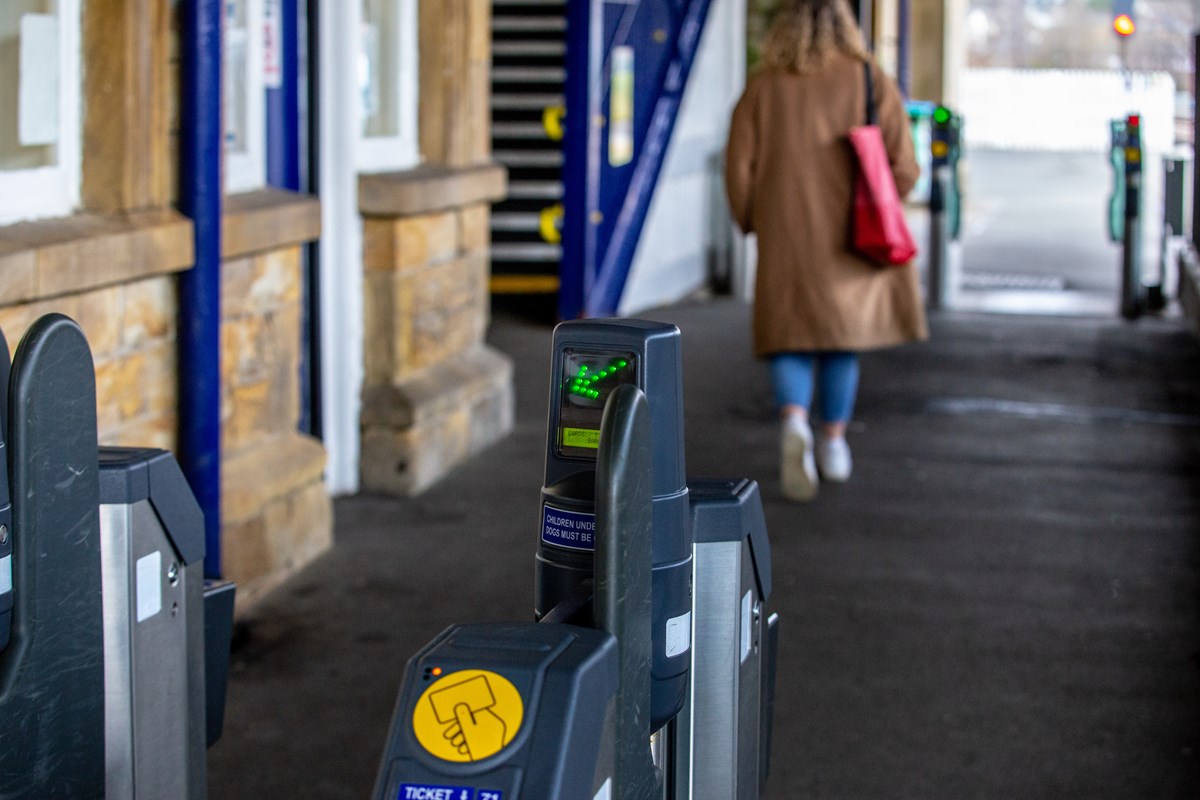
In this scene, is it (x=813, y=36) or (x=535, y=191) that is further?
(x=535, y=191)

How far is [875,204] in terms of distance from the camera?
5.69 m

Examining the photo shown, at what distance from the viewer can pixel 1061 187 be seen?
71.9 feet

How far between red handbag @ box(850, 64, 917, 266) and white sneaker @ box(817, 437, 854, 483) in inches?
30.2

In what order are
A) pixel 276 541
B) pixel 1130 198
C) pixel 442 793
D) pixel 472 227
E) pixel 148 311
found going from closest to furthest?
pixel 442 793, pixel 148 311, pixel 276 541, pixel 472 227, pixel 1130 198

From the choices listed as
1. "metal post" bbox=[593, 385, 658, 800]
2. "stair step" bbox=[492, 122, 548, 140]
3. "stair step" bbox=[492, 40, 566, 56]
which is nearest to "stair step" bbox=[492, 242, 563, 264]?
"stair step" bbox=[492, 122, 548, 140]

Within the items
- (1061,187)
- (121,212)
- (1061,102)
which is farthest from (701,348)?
(1061,102)

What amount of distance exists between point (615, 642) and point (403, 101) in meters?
4.64

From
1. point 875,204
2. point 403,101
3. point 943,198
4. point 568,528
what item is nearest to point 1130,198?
point 943,198

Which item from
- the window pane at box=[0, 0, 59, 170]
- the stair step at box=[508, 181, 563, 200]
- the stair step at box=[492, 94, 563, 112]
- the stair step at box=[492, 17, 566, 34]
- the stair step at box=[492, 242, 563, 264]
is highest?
the stair step at box=[492, 17, 566, 34]

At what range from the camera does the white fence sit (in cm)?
2767

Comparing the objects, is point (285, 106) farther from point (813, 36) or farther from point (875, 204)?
point (875, 204)

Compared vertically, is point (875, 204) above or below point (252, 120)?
below

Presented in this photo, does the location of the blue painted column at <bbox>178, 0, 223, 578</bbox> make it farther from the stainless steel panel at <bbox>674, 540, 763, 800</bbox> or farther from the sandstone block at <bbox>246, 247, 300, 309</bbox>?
the stainless steel panel at <bbox>674, 540, 763, 800</bbox>

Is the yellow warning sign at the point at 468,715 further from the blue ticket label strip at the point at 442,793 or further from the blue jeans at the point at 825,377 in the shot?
the blue jeans at the point at 825,377
